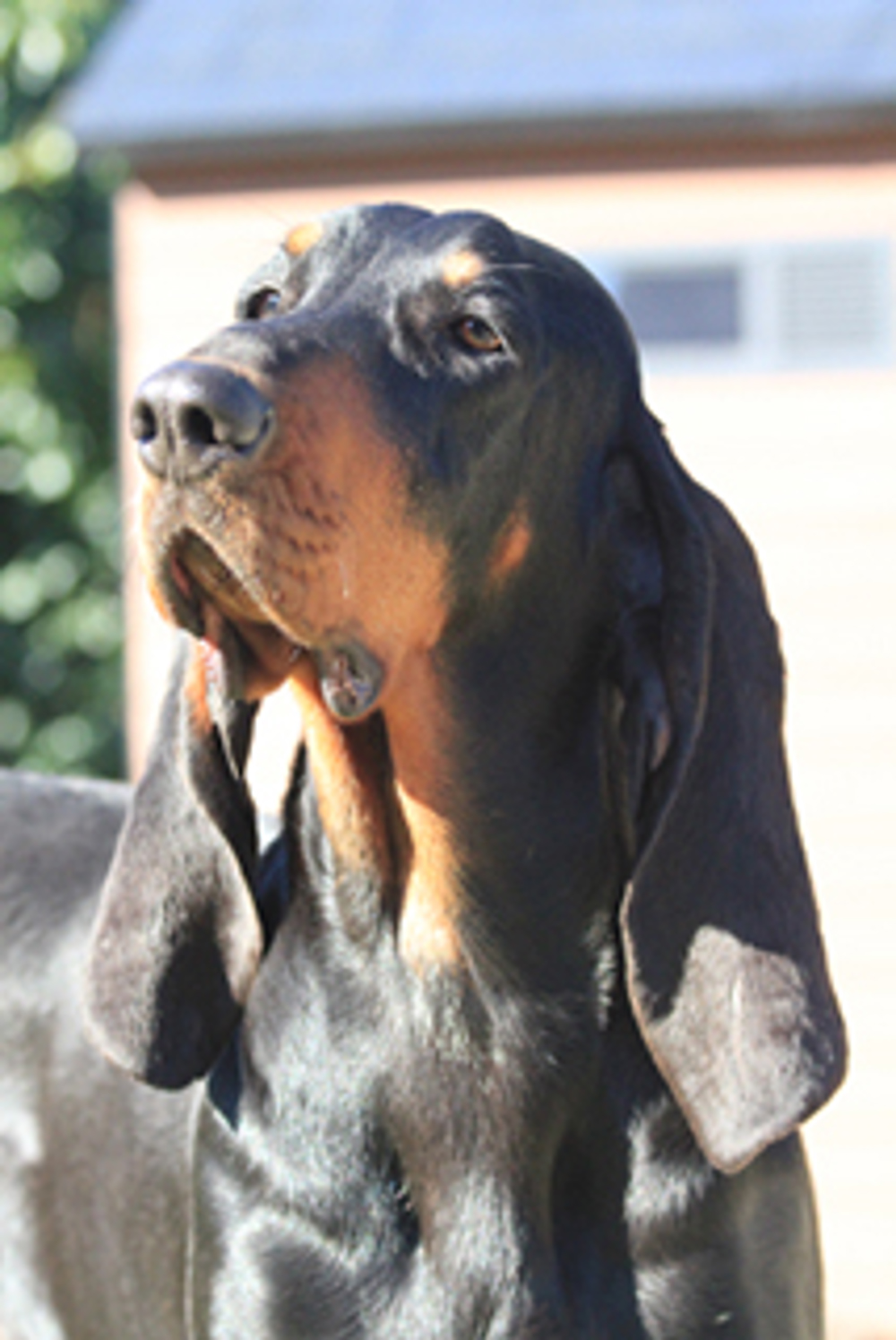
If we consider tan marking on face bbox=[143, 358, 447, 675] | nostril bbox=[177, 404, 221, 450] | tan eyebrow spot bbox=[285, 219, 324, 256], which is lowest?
tan marking on face bbox=[143, 358, 447, 675]

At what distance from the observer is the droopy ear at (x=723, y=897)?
2770 mm

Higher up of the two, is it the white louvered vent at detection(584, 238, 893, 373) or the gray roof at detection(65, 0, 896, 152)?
the gray roof at detection(65, 0, 896, 152)

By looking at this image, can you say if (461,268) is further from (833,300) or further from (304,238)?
(833,300)

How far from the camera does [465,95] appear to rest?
8.20 metres

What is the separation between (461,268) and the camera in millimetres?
2826

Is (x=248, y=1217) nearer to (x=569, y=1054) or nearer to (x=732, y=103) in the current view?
(x=569, y=1054)

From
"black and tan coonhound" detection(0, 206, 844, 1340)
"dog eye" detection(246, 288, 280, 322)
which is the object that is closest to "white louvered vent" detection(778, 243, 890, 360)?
"black and tan coonhound" detection(0, 206, 844, 1340)

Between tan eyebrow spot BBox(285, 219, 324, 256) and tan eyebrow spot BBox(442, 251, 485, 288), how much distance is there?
0.77ft

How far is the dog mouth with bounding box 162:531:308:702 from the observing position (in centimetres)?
250

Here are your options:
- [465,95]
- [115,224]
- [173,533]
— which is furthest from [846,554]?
[173,533]

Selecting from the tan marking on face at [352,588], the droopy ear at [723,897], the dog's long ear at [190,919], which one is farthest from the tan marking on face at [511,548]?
the dog's long ear at [190,919]

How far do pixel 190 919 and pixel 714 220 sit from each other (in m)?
5.95

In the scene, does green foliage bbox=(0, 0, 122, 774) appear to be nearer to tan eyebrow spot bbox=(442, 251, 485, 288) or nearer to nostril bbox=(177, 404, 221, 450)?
tan eyebrow spot bbox=(442, 251, 485, 288)

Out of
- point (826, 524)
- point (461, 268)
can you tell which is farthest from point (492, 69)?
point (461, 268)
